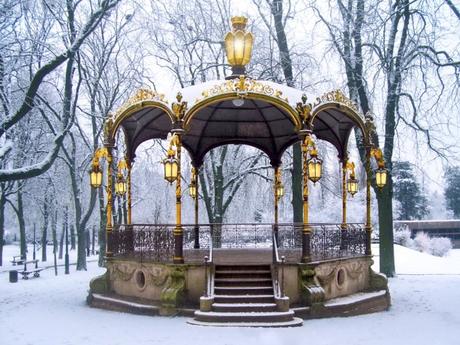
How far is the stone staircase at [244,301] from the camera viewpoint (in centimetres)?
1204

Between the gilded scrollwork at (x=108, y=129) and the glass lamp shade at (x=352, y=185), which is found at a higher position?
the gilded scrollwork at (x=108, y=129)

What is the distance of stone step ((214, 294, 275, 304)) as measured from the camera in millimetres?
12812

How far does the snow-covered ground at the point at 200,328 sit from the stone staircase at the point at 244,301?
0.44 meters

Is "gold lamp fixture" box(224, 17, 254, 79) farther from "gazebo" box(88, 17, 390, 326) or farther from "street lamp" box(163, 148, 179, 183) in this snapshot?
"street lamp" box(163, 148, 179, 183)

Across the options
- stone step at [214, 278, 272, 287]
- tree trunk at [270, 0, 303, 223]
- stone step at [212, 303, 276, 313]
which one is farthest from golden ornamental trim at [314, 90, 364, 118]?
tree trunk at [270, 0, 303, 223]

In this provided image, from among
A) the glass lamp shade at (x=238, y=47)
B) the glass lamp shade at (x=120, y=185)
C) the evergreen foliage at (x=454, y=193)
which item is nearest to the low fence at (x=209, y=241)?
the glass lamp shade at (x=120, y=185)

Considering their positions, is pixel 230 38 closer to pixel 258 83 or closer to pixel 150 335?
pixel 258 83

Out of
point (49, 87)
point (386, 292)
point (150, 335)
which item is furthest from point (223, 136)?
point (49, 87)

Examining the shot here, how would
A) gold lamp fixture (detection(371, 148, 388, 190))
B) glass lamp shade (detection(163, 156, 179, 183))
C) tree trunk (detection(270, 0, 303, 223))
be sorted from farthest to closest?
tree trunk (detection(270, 0, 303, 223)), gold lamp fixture (detection(371, 148, 388, 190)), glass lamp shade (detection(163, 156, 179, 183))

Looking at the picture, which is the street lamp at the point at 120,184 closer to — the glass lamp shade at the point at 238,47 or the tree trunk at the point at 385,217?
the glass lamp shade at the point at 238,47

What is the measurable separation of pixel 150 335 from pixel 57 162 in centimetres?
2373

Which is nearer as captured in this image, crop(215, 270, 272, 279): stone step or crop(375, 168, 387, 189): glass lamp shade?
crop(215, 270, 272, 279): stone step

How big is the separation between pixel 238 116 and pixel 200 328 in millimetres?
9277

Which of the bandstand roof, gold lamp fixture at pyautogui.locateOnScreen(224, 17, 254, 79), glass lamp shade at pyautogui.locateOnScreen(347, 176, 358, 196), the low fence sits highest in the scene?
gold lamp fixture at pyautogui.locateOnScreen(224, 17, 254, 79)
